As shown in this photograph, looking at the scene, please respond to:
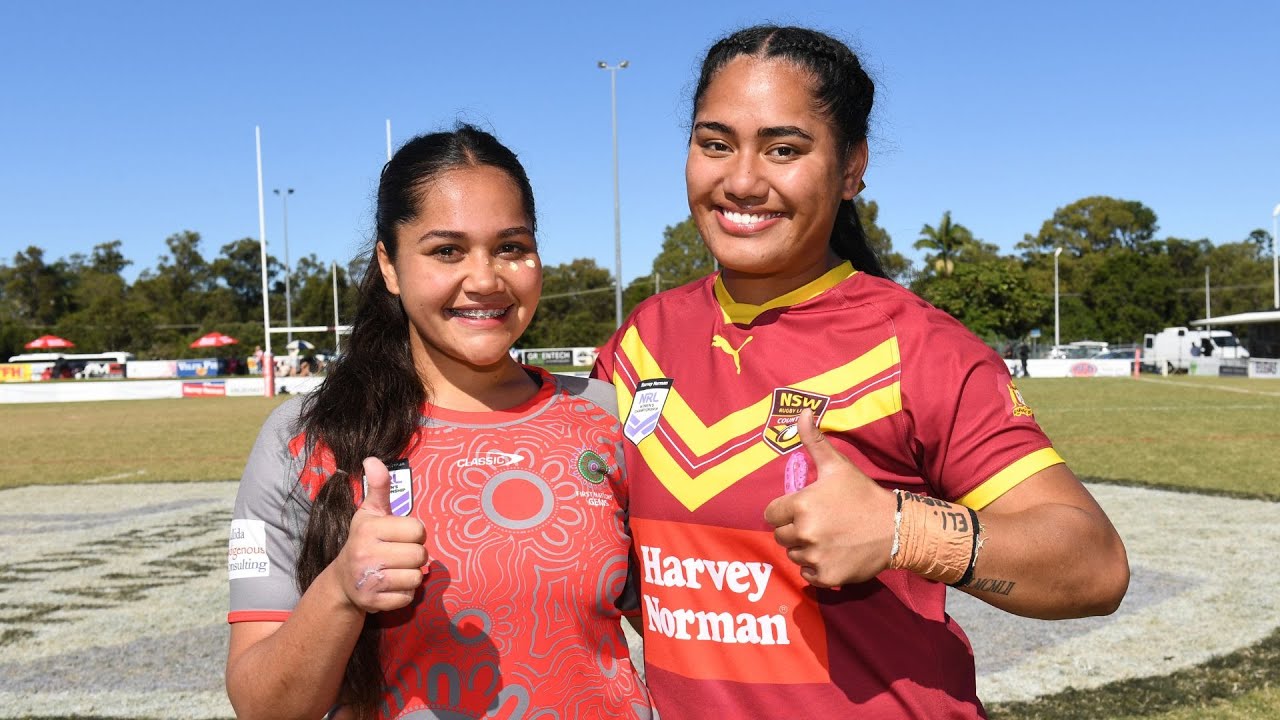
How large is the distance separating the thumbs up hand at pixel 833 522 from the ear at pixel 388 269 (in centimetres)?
110

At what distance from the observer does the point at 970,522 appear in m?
1.82

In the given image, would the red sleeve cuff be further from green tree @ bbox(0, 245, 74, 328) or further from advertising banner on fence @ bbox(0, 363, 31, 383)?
green tree @ bbox(0, 245, 74, 328)

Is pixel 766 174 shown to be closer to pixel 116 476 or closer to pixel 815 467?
pixel 815 467

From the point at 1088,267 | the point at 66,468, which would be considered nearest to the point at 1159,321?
the point at 1088,267

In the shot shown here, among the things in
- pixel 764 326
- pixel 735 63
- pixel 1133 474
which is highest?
pixel 735 63

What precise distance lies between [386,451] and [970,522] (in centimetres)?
121

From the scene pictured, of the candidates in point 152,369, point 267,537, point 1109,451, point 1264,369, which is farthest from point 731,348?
point 152,369

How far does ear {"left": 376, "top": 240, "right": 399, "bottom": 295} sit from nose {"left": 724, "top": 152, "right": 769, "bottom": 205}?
2.70ft

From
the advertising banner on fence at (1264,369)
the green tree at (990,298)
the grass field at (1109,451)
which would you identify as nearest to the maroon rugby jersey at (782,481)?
the grass field at (1109,451)

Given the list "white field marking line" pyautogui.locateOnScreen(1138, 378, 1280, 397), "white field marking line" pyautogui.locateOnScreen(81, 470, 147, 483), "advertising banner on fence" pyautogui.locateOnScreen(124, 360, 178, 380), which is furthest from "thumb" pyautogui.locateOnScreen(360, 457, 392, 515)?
"advertising banner on fence" pyautogui.locateOnScreen(124, 360, 178, 380)

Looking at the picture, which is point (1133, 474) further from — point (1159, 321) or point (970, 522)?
point (1159, 321)

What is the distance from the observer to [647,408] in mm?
2342

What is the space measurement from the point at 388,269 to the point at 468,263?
270 mm

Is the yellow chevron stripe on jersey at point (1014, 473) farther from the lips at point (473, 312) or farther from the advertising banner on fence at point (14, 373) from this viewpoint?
the advertising banner on fence at point (14, 373)
